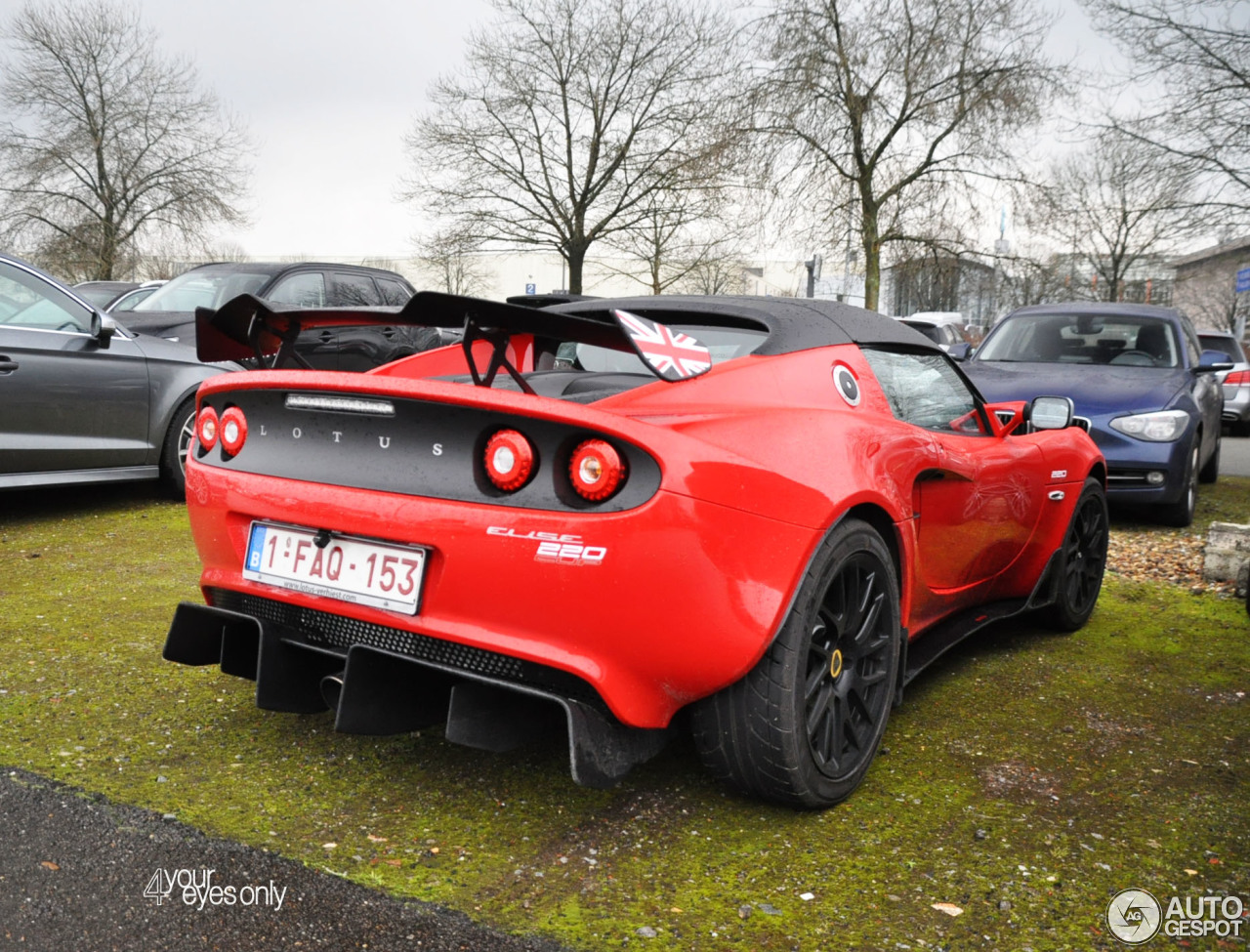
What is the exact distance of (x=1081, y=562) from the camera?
4.73 metres

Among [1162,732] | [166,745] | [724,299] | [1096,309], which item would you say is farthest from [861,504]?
[1096,309]

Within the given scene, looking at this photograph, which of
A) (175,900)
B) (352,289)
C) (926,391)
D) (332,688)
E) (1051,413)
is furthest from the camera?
(352,289)

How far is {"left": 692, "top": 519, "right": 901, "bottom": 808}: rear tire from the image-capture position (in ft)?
8.30

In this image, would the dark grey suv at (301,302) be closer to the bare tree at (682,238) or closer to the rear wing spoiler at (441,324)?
the rear wing spoiler at (441,324)

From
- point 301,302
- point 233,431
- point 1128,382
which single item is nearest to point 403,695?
point 233,431

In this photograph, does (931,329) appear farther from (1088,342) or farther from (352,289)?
(352,289)

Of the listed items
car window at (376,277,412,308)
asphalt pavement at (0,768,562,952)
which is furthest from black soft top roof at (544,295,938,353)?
car window at (376,277,412,308)

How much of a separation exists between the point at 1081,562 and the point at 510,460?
3.24 meters

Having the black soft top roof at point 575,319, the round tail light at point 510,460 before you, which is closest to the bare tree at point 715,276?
the black soft top roof at point 575,319

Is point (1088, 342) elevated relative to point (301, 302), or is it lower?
lower

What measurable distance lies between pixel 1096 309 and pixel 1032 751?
633 centimetres

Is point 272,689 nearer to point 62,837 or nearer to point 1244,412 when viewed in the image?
point 62,837

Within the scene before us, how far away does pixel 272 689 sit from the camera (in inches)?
107

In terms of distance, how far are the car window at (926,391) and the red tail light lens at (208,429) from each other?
6.08 feet
